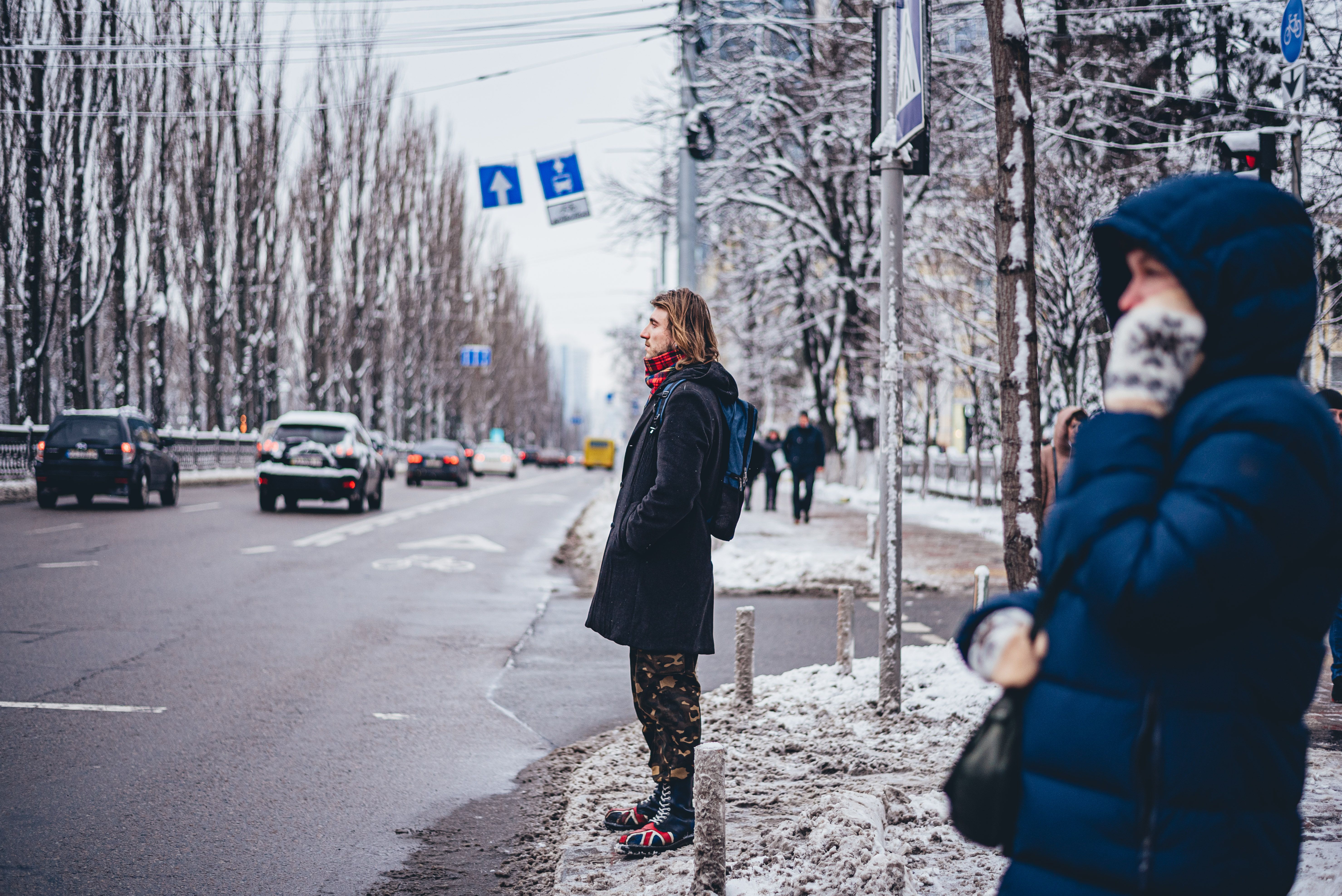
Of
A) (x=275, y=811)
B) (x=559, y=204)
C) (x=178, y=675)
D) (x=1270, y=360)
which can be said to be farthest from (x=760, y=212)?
(x=1270, y=360)

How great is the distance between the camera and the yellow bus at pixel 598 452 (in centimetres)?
8944

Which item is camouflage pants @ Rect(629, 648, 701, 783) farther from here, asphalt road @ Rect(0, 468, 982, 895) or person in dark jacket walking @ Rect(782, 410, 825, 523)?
person in dark jacket walking @ Rect(782, 410, 825, 523)

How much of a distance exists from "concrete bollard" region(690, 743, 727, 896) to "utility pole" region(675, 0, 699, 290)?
10518 millimetres

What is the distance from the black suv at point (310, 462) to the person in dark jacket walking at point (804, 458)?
7.78 metres

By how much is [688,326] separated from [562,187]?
591 inches

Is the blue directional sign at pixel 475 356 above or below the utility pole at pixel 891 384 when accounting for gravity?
above

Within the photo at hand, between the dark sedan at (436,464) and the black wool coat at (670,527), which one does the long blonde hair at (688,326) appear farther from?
the dark sedan at (436,464)

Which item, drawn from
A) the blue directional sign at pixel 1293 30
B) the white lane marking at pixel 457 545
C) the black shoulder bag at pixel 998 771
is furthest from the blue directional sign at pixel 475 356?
the black shoulder bag at pixel 998 771

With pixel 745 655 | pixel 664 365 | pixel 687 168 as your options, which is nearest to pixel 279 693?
pixel 745 655

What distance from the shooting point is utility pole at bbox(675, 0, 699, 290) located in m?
13.6

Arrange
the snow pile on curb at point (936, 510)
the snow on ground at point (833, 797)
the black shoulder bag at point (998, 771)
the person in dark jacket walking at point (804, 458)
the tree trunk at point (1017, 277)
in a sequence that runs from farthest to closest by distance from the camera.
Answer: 1. the snow pile on curb at point (936, 510)
2. the person in dark jacket walking at point (804, 458)
3. the tree trunk at point (1017, 277)
4. the snow on ground at point (833, 797)
5. the black shoulder bag at point (998, 771)

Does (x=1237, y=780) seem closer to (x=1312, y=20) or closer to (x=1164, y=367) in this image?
(x=1164, y=367)

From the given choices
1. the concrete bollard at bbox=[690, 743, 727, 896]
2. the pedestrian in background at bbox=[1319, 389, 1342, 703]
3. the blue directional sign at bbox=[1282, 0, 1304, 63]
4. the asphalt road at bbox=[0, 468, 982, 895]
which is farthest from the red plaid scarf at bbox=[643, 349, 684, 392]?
the blue directional sign at bbox=[1282, 0, 1304, 63]

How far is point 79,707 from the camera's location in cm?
634
